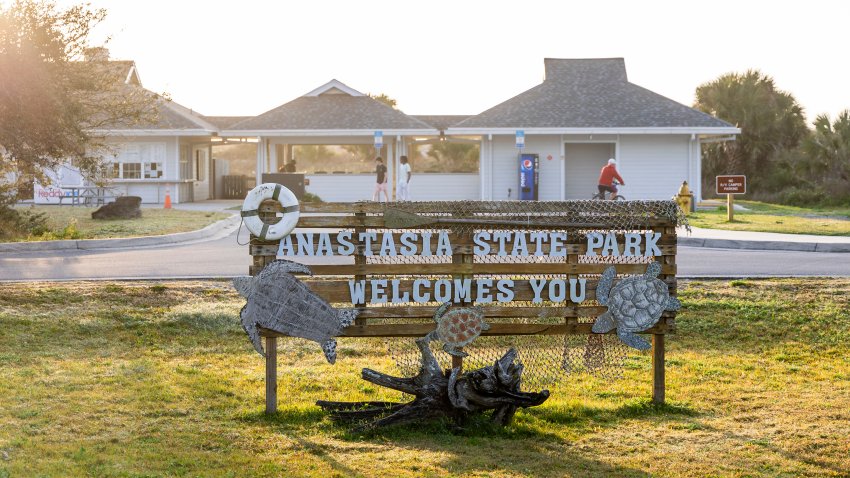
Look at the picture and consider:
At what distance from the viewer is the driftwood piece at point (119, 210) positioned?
2597 cm

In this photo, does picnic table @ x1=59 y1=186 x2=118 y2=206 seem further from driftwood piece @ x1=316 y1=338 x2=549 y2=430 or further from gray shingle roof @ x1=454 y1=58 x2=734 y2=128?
driftwood piece @ x1=316 y1=338 x2=549 y2=430

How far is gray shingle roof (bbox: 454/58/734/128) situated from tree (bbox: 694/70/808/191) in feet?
31.5

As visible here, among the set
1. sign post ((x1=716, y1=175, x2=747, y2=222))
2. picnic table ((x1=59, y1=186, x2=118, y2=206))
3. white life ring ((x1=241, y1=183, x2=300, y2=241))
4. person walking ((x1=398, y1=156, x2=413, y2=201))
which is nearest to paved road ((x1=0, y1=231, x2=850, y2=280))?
white life ring ((x1=241, y1=183, x2=300, y2=241))

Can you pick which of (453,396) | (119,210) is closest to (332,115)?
(119,210)

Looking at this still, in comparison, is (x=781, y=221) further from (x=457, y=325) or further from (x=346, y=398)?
(x=457, y=325)

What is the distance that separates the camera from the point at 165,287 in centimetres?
1290

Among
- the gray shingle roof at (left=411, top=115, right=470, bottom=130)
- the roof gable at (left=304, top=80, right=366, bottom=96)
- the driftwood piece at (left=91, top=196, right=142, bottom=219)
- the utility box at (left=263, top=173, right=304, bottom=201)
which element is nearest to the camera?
the driftwood piece at (left=91, top=196, right=142, bottom=219)

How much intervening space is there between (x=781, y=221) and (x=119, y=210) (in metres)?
16.4

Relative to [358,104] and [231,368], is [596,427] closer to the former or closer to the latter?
[231,368]

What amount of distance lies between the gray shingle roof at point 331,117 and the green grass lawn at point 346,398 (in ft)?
78.3

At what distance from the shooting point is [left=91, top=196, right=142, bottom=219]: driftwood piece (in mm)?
25969

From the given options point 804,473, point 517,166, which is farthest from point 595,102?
point 804,473

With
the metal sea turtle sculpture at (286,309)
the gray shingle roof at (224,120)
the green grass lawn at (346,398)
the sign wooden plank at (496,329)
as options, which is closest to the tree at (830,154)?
the gray shingle roof at (224,120)

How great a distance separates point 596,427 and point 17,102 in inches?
367
